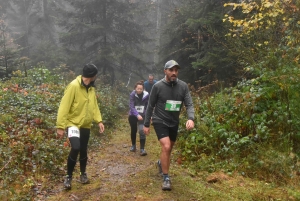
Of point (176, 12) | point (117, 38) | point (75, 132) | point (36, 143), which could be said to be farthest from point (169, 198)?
point (117, 38)

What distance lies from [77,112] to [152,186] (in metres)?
1.97

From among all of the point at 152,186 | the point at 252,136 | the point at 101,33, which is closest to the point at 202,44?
the point at 101,33

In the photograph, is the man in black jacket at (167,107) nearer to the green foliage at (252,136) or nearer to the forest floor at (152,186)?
the forest floor at (152,186)

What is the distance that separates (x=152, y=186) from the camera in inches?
209

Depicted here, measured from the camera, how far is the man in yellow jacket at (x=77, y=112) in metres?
4.81

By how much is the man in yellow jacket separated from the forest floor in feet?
1.61

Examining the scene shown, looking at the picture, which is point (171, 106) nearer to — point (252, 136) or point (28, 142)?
point (252, 136)

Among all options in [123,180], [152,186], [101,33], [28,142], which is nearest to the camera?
[152,186]

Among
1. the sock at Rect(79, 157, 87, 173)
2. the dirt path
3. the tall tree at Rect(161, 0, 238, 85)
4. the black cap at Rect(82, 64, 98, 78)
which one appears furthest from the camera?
the tall tree at Rect(161, 0, 238, 85)

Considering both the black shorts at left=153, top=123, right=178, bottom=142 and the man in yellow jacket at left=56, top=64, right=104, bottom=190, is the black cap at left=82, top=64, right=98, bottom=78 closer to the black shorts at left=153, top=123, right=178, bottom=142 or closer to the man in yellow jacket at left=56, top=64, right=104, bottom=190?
the man in yellow jacket at left=56, top=64, right=104, bottom=190

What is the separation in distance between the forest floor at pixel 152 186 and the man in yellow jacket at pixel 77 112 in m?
0.49

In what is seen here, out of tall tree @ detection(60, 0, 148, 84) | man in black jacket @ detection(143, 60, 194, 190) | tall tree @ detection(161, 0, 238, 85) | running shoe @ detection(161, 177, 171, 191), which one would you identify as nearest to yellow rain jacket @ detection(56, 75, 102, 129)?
man in black jacket @ detection(143, 60, 194, 190)

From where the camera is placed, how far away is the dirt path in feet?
16.0

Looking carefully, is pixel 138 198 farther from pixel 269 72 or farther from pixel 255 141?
pixel 269 72
